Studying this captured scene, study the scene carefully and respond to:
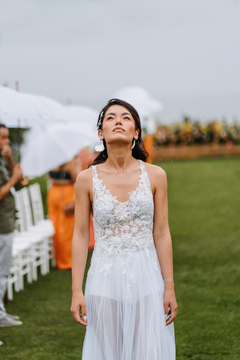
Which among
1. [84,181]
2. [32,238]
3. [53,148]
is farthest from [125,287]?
[53,148]

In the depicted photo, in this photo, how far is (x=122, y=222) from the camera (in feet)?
8.64

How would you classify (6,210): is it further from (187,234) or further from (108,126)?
(187,234)

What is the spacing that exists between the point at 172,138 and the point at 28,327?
25.4 m

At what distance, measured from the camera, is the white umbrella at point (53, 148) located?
7.47m

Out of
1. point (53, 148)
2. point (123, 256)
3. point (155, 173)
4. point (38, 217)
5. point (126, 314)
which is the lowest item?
point (38, 217)

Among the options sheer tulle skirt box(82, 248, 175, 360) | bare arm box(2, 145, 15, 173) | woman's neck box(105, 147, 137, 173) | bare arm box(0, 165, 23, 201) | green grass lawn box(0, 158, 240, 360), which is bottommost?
green grass lawn box(0, 158, 240, 360)

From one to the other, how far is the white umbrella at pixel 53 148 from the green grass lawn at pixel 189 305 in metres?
1.74

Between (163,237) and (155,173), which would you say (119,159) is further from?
(163,237)

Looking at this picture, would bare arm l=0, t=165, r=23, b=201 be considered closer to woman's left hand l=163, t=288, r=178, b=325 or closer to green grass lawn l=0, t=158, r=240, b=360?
green grass lawn l=0, t=158, r=240, b=360

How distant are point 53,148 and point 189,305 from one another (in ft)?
10.9

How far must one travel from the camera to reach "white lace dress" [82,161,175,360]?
2.56 meters

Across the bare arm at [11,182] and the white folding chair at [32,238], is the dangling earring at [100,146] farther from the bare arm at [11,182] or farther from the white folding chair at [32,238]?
the white folding chair at [32,238]

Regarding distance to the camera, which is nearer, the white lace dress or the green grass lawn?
the white lace dress

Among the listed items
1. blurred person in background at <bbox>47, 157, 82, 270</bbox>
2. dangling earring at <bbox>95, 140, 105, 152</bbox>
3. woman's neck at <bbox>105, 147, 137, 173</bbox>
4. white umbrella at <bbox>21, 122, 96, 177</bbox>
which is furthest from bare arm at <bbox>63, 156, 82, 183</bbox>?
woman's neck at <bbox>105, 147, 137, 173</bbox>
